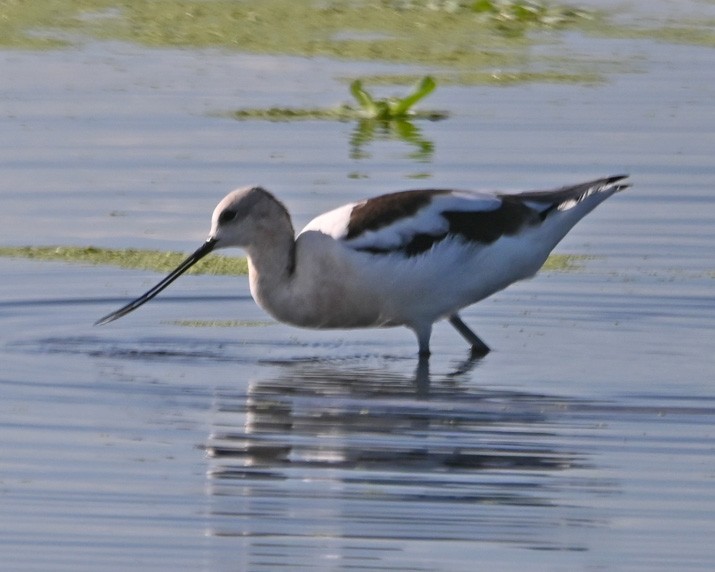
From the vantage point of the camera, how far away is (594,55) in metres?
14.1

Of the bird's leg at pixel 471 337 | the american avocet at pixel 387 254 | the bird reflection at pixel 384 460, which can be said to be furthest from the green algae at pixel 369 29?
the bird reflection at pixel 384 460

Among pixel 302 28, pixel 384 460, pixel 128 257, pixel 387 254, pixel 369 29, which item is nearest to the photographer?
pixel 384 460

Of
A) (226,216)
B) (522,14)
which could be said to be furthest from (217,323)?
(522,14)

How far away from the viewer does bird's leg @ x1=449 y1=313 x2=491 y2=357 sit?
25.6 ft

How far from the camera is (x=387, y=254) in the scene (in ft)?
24.2

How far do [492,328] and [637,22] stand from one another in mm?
7704

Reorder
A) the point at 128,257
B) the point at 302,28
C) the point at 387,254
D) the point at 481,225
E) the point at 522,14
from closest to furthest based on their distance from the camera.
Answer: the point at 387,254
the point at 481,225
the point at 128,257
the point at 302,28
the point at 522,14

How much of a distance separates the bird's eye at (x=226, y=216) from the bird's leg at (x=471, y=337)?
966 mm

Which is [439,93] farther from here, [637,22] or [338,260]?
[338,260]

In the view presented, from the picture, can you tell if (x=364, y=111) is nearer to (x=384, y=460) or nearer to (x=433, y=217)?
(x=433, y=217)

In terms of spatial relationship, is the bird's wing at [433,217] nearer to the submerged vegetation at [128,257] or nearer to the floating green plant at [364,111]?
the submerged vegetation at [128,257]

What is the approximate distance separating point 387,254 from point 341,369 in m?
0.47

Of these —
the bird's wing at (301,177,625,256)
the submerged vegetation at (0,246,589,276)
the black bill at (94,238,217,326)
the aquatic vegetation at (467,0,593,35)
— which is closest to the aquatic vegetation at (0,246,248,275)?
the submerged vegetation at (0,246,589,276)

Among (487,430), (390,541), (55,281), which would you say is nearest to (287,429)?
(487,430)
